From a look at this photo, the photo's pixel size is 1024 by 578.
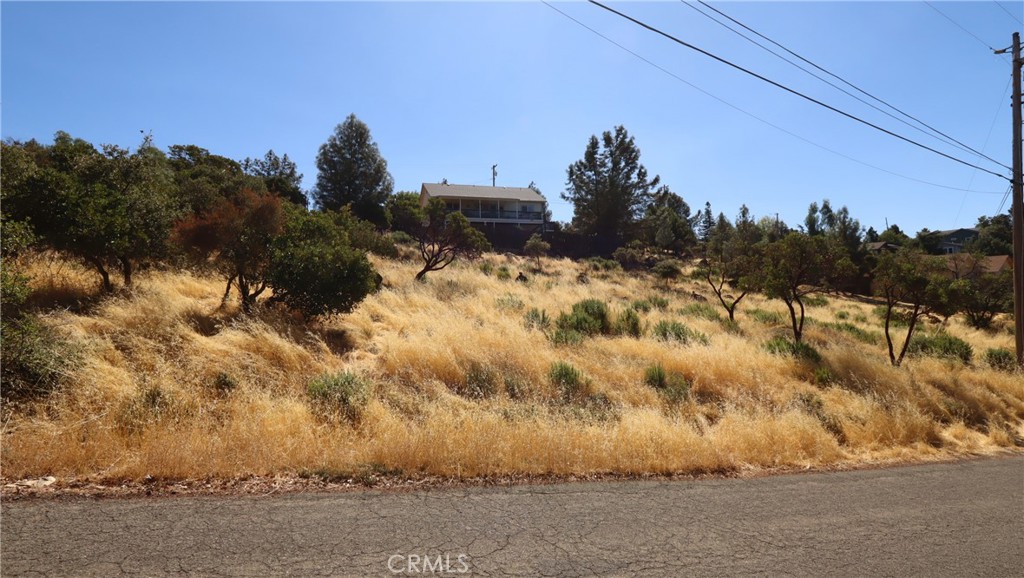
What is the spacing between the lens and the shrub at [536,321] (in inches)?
490

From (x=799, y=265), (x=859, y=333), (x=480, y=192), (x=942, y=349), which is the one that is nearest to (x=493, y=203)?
(x=480, y=192)

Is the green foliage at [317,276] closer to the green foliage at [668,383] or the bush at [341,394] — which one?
the bush at [341,394]

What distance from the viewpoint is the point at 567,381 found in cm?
862

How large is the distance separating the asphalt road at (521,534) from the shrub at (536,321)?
24.2ft

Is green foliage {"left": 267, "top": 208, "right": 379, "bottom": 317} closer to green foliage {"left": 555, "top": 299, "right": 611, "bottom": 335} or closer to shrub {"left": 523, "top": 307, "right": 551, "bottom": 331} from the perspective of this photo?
shrub {"left": 523, "top": 307, "right": 551, "bottom": 331}

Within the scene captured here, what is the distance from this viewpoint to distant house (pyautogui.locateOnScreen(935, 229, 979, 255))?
225 feet

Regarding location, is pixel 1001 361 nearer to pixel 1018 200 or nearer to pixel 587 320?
pixel 1018 200

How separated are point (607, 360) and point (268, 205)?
29.2 ft

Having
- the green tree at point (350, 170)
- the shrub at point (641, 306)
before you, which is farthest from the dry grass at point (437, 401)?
the green tree at point (350, 170)

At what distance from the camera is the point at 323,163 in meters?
45.3

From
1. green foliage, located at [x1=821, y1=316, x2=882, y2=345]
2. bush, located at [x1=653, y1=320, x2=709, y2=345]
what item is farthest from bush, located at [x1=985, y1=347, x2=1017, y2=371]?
bush, located at [x1=653, y1=320, x2=709, y2=345]

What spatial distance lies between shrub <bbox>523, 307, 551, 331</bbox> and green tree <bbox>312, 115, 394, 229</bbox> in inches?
1305

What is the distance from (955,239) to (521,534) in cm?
10762

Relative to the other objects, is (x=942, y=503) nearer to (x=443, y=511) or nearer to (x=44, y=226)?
(x=443, y=511)
